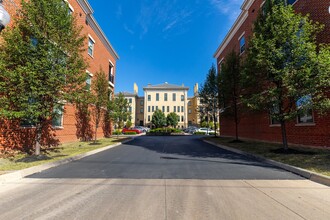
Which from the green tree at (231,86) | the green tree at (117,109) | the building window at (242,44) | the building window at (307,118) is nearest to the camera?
the building window at (307,118)

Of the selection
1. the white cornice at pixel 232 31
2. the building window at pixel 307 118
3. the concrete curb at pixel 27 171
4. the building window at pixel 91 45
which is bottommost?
the concrete curb at pixel 27 171

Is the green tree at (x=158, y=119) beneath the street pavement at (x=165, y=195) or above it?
above

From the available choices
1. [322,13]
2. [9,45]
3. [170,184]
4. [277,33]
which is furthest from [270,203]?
[322,13]

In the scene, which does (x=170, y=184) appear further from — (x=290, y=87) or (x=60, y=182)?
(x=290, y=87)

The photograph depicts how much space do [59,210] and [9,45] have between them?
7755 millimetres

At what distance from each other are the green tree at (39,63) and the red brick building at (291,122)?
1116 centimetres

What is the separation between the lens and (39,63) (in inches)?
326

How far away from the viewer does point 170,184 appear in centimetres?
527

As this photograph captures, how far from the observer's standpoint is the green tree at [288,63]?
28.1ft

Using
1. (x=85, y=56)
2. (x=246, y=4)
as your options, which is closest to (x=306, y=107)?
(x=246, y=4)

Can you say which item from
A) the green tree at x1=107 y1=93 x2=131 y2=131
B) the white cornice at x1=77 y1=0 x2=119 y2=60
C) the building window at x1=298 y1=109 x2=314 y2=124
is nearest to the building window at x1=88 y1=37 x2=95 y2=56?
the white cornice at x1=77 y1=0 x2=119 y2=60

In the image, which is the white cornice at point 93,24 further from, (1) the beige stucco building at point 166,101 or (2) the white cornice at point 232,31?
(1) the beige stucco building at point 166,101

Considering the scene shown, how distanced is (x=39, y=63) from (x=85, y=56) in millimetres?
9267

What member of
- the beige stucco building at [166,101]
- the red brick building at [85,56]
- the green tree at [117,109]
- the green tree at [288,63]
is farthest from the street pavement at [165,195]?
the beige stucco building at [166,101]
